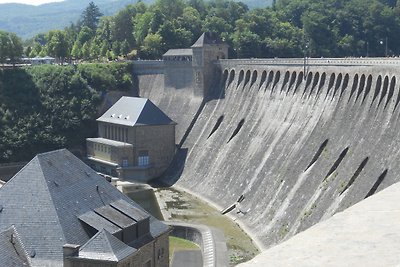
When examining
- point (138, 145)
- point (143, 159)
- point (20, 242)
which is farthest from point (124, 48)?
point (20, 242)

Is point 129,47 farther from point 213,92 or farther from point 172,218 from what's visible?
point 172,218

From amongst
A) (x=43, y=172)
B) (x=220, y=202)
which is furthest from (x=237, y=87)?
(x=43, y=172)

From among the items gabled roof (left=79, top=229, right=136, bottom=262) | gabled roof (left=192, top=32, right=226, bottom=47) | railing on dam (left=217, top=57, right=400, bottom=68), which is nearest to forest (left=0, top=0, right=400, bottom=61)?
gabled roof (left=192, top=32, right=226, bottom=47)

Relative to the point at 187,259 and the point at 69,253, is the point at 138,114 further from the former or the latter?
the point at 69,253

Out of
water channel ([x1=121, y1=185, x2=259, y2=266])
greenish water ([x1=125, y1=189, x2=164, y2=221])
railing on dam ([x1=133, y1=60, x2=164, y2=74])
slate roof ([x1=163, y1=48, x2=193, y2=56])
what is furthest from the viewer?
railing on dam ([x1=133, y1=60, x2=164, y2=74])

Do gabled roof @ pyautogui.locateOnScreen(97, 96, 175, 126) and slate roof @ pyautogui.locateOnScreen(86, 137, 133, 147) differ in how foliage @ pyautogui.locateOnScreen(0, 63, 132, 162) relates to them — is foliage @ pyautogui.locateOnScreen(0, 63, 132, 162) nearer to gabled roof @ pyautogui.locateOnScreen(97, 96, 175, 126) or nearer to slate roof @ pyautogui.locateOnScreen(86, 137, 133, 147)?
slate roof @ pyautogui.locateOnScreen(86, 137, 133, 147)

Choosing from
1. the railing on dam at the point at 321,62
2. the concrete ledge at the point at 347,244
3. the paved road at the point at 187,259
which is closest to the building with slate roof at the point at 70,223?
the paved road at the point at 187,259
